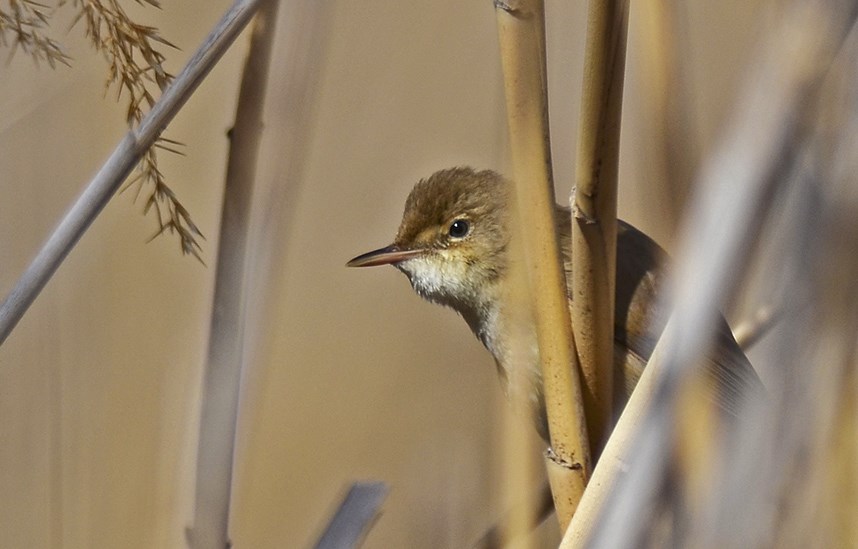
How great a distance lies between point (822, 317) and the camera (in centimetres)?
87

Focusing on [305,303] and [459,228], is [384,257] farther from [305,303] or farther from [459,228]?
[305,303]

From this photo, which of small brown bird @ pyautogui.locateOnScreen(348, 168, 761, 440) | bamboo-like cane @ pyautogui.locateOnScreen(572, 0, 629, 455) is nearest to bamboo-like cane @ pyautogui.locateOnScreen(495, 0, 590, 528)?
bamboo-like cane @ pyautogui.locateOnScreen(572, 0, 629, 455)

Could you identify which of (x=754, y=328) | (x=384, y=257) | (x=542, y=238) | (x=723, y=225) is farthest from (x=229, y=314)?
(x=754, y=328)

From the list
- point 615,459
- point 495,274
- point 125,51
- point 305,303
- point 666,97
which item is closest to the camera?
point 615,459

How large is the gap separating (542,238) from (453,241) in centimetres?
78

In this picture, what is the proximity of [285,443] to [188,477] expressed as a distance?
137 centimetres

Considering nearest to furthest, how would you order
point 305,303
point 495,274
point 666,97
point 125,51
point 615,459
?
point 615,459
point 125,51
point 666,97
point 495,274
point 305,303

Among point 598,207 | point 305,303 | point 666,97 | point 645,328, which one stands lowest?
point 305,303

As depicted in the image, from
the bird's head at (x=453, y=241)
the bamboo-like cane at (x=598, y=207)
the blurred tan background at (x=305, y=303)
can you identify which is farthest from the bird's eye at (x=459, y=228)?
the bamboo-like cane at (x=598, y=207)

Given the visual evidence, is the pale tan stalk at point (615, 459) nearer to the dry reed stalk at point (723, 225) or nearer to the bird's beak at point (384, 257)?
the dry reed stalk at point (723, 225)

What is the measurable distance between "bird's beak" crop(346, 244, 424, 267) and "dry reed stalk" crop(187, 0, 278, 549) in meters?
0.61

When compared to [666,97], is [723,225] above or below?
below

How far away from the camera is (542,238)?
0.97 meters

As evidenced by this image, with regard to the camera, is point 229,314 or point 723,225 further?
point 229,314
